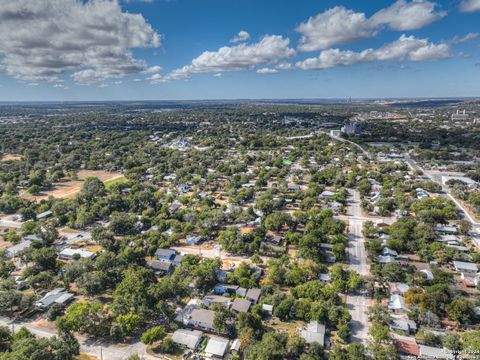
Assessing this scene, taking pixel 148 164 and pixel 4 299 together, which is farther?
pixel 148 164

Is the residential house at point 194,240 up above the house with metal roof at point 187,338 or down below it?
above

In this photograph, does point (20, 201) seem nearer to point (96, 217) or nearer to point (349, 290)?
point (96, 217)

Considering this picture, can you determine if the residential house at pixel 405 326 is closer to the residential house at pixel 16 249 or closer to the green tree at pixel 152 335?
the green tree at pixel 152 335

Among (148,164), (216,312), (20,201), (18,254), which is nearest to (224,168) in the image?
(148,164)

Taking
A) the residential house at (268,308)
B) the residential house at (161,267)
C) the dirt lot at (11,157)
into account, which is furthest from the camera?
the dirt lot at (11,157)

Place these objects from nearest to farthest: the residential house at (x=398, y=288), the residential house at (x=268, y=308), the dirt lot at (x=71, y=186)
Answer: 1. the residential house at (x=268, y=308)
2. the residential house at (x=398, y=288)
3. the dirt lot at (x=71, y=186)

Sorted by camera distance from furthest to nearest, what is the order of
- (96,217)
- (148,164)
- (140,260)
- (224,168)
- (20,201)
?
1. (148,164)
2. (224,168)
3. (20,201)
4. (96,217)
5. (140,260)

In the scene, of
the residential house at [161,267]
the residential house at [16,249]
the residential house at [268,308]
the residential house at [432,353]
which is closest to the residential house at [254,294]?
the residential house at [268,308]
